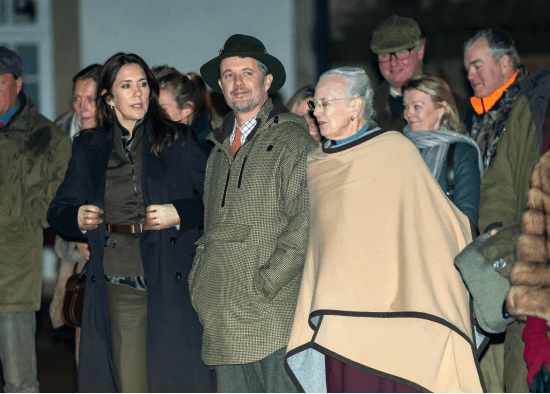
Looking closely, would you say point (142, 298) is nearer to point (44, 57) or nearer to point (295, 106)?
point (295, 106)

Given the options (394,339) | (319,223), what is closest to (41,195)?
(319,223)

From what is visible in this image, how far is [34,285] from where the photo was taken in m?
5.27

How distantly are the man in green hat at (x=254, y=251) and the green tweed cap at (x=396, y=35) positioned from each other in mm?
1807

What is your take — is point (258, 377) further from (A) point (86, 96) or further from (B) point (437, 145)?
(A) point (86, 96)

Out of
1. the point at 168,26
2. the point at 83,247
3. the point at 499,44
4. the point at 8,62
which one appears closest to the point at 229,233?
the point at 83,247

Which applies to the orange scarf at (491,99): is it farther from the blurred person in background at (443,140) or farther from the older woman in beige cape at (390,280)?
the older woman in beige cape at (390,280)

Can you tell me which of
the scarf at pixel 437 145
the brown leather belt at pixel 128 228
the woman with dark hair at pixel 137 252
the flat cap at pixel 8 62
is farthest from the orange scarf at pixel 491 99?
the flat cap at pixel 8 62

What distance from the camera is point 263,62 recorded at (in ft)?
A: 13.5

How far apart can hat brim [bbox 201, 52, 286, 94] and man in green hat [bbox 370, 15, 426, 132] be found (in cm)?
145

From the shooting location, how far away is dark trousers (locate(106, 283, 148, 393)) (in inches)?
166

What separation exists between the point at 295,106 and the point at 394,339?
269 cm

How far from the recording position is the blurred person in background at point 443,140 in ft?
14.0

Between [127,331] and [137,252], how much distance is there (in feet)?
1.48

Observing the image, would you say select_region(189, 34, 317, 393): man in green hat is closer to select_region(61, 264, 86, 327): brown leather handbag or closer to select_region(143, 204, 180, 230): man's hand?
select_region(143, 204, 180, 230): man's hand
